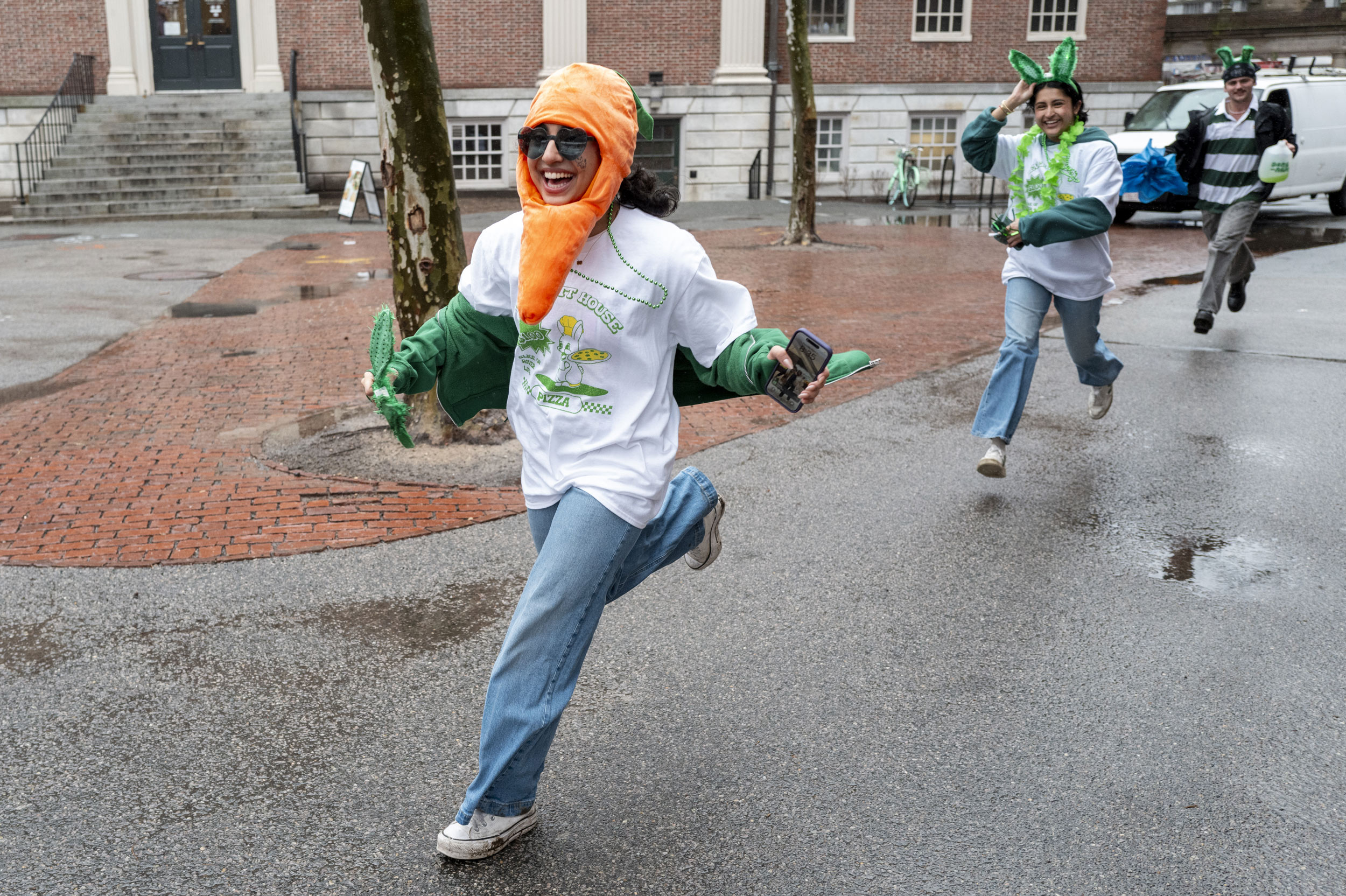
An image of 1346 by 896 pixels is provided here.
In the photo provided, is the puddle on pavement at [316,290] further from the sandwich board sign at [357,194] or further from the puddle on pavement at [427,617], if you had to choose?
the puddle on pavement at [427,617]

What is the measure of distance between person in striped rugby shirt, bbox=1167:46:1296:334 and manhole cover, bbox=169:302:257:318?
8.35 meters

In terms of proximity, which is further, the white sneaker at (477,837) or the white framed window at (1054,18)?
the white framed window at (1054,18)

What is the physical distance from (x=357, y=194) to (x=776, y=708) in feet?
61.8

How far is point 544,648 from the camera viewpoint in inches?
118

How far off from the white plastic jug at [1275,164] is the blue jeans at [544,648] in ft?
25.5

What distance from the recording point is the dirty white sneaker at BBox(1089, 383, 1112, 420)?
276 inches

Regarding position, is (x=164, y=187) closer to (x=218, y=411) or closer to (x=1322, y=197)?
(x=218, y=411)

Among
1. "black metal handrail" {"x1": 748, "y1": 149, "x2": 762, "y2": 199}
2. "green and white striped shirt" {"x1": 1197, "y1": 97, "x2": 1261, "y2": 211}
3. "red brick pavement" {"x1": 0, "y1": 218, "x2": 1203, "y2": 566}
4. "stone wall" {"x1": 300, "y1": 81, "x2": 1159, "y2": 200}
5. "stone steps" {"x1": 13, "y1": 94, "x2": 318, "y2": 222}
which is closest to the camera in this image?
"red brick pavement" {"x1": 0, "y1": 218, "x2": 1203, "y2": 566}

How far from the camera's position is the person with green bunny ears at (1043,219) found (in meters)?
5.88

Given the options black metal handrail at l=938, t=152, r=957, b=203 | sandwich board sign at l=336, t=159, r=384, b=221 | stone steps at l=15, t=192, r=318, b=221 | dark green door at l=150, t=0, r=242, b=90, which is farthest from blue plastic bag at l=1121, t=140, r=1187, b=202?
dark green door at l=150, t=0, r=242, b=90

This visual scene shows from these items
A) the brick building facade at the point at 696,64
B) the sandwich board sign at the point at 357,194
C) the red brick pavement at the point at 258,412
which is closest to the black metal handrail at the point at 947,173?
the brick building facade at the point at 696,64

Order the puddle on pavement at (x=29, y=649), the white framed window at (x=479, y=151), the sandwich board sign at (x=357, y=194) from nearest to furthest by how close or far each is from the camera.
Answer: the puddle on pavement at (x=29, y=649), the sandwich board sign at (x=357, y=194), the white framed window at (x=479, y=151)

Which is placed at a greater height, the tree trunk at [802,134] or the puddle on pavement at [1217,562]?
the tree trunk at [802,134]

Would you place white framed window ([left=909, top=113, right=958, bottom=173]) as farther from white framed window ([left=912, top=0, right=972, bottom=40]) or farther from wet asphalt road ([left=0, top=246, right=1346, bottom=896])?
wet asphalt road ([left=0, top=246, right=1346, bottom=896])
